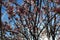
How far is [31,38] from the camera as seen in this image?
1483 cm

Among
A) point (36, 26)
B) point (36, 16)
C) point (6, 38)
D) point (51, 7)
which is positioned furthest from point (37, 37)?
point (6, 38)

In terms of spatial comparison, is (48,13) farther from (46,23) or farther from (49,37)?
(49,37)

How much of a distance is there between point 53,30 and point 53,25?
0.51 metres

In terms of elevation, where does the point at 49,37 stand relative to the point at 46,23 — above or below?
below

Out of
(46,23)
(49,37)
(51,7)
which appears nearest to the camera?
(51,7)

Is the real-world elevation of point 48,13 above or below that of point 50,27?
above

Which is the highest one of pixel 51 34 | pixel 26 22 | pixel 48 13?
pixel 48 13

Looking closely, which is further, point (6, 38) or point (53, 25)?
point (6, 38)

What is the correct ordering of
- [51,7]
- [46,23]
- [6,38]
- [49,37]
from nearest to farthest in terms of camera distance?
1. [51,7]
2. [46,23]
3. [49,37]
4. [6,38]

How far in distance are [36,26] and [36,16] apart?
1039mm

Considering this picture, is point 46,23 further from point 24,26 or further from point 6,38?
point 6,38

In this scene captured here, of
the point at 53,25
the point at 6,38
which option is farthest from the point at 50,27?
the point at 6,38

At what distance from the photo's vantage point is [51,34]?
47.8ft

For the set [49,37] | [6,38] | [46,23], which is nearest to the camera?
[46,23]
